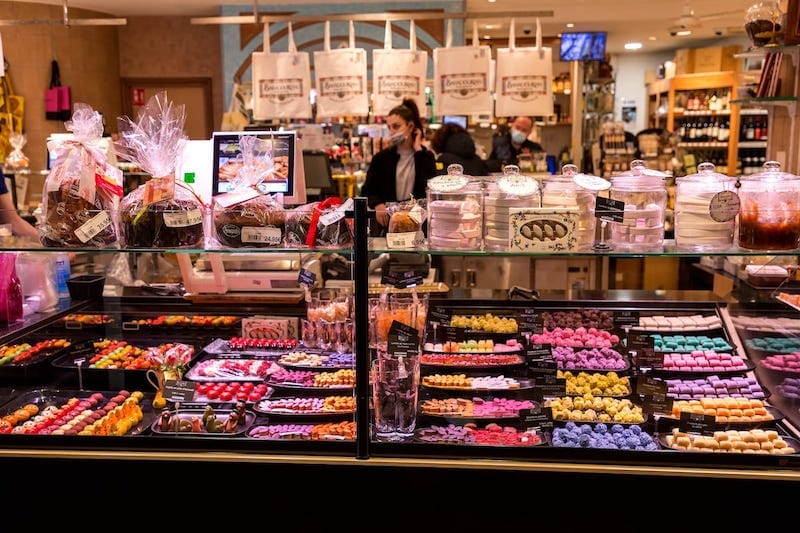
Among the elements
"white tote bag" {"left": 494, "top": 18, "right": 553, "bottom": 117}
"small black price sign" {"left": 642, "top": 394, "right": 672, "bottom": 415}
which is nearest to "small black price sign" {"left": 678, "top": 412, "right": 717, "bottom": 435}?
"small black price sign" {"left": 642, "top": 394, "right": 672, "bottom": 415}

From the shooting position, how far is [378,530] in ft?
7.57

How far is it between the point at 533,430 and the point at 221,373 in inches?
49.0

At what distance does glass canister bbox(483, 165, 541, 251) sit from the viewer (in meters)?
2.38

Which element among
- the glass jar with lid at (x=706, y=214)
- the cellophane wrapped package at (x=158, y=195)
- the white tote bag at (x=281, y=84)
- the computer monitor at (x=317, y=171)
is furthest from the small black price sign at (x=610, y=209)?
the computer monitor at (x=317, y=171)

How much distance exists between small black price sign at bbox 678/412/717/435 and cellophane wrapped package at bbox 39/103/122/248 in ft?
6.22

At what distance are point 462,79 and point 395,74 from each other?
55cm

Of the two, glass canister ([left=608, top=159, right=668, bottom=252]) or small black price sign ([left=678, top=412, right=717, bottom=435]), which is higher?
glass canister ([left=608, top=159, right=668, bottom=252])

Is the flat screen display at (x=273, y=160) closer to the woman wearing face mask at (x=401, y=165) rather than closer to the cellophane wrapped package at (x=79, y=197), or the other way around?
the cellophane wrapped package at (x=79, y=197)

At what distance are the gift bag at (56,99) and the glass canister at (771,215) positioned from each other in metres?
9.04

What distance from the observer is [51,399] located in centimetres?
277

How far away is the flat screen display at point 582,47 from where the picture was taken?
1167 cm

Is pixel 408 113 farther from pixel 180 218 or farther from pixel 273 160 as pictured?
pixel 180 218

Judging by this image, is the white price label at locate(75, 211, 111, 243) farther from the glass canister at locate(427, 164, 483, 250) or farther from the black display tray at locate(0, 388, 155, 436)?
the glass canister at locate(427, 164, 483, 250)

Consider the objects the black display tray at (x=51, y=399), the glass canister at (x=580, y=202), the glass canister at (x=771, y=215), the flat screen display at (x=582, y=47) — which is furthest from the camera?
the flat screen display at (x=582, y=47)
